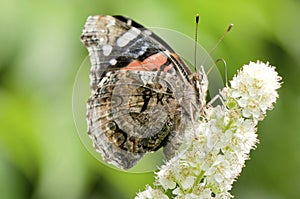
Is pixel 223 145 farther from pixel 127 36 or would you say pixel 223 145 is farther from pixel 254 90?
pixel 127 36

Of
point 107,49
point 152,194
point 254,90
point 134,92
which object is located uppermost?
point 254,90

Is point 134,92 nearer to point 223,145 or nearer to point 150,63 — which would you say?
point 150,63

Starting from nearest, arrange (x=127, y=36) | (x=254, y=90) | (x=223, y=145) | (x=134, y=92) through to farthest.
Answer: (x=223, y=145)
(x=254, y=90)
(x=127, y=36)
(x=134, y=92)

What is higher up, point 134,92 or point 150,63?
point 150,63

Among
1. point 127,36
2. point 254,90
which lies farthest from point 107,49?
point 254,90

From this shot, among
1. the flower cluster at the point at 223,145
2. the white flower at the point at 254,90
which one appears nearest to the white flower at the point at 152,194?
the flower cluster at the point at 223,145

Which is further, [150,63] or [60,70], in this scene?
[60,70]

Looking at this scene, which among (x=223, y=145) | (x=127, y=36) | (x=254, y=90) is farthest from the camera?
(x=127, y=36)

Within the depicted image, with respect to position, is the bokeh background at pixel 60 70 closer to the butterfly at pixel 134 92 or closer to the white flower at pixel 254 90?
the butterfly at pixel 134 92
